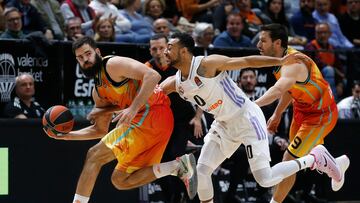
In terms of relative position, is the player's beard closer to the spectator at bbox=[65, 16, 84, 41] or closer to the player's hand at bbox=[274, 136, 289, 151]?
the spectator at bbox=[65, 16, 84, 41]

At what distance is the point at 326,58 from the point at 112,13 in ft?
11.4

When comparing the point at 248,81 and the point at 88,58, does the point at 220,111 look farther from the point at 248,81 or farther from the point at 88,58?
the point at 248,81

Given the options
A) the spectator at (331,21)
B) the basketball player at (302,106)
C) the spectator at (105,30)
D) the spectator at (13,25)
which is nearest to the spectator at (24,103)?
the spectator at (13,25)

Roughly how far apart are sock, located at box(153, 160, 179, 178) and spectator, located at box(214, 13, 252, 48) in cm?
436

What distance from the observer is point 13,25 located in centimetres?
1141

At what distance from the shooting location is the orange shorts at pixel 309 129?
9562mm

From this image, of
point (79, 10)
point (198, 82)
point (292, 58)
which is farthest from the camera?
point (79, 10)

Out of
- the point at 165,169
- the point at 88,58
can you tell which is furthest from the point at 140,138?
the point at 88,58

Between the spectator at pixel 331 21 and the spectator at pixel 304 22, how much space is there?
0.43ft

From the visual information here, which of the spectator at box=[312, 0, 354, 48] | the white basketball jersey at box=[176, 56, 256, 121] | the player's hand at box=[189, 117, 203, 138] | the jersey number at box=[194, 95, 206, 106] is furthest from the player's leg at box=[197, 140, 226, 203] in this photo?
the spectator at box=[312, 0, 354, 48]

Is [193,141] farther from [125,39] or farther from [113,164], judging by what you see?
[125,39]

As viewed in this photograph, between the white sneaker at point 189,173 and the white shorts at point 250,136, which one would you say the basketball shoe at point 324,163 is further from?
the white sneaker at point 189,173

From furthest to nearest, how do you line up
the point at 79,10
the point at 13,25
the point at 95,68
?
1. the point at 79,10
2. the point at 13,25
3. the point at 95,68

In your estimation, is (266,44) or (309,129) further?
(309,129)
